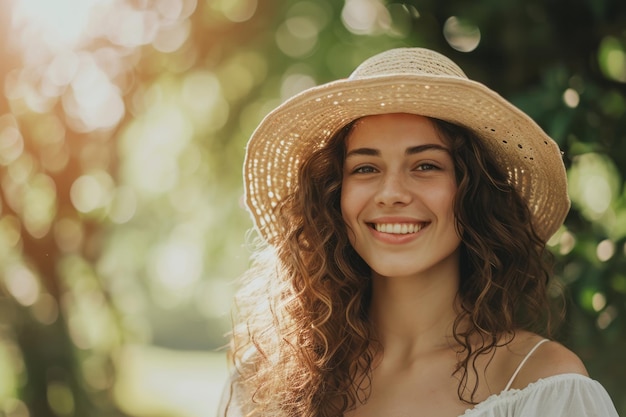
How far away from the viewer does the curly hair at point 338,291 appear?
102 inches

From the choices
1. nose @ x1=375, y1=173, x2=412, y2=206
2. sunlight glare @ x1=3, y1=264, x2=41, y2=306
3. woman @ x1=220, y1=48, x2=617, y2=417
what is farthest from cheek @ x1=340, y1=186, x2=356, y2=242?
sunlight glare @ x1=3, y1=264, x2=41, y2=306

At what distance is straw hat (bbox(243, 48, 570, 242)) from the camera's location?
2430 millimetres

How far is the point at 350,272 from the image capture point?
2.85 meters

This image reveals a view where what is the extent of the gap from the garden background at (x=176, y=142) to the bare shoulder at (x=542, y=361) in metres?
0.63

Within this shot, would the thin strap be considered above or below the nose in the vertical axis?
below

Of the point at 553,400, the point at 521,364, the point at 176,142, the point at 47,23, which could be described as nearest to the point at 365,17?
the point at 176,142

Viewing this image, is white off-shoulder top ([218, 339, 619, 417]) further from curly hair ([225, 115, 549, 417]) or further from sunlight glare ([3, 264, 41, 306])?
sunlight glare ([3, 264, 41, 306])

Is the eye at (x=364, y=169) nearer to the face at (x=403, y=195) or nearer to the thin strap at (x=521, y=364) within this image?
the face at (x=403, y=195)

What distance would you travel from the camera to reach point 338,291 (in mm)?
2859

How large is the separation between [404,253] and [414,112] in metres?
0.36

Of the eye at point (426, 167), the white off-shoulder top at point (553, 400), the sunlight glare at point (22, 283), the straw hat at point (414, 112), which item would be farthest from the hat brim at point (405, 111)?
the sunlight glare at point (22, 283)

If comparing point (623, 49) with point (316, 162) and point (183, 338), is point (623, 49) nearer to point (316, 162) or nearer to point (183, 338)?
point (316, 162)

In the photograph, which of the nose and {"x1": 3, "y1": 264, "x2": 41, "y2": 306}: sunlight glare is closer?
the nose

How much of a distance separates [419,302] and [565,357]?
1.61 feet
